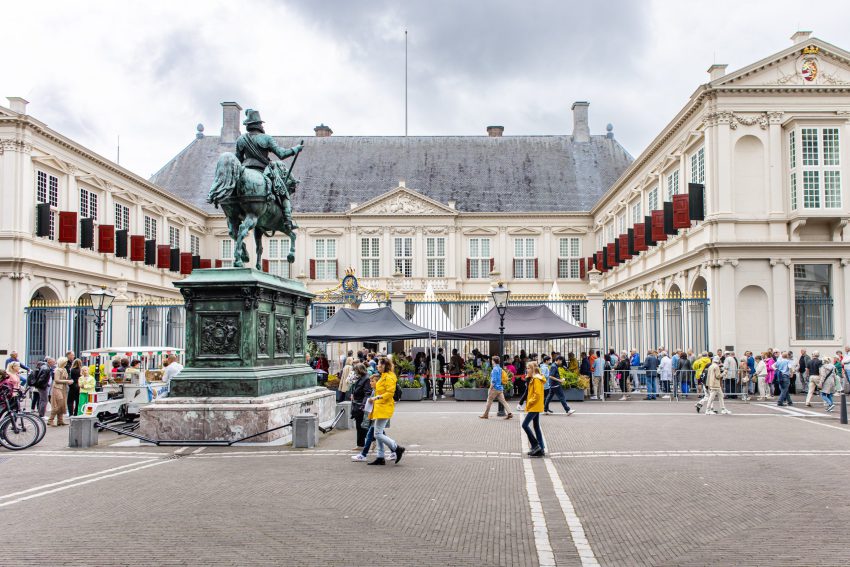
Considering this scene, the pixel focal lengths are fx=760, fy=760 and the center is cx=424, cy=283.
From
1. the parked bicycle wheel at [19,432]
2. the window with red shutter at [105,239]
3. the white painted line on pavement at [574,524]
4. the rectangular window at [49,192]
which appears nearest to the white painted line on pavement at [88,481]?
the parked bicycle wheel at [19,432]

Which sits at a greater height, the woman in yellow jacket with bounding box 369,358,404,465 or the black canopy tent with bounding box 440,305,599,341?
the black canopy tent with bounding box 440,305,599,341

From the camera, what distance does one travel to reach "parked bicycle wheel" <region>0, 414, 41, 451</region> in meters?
12.9

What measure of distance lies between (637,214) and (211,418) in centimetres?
3134

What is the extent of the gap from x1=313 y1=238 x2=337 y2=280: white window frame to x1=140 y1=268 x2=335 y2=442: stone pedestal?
36.8 m

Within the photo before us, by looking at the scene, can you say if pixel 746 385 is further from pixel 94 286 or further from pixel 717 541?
pixel 94 286

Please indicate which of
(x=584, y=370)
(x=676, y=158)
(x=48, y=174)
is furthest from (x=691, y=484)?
(x=48, y=174)

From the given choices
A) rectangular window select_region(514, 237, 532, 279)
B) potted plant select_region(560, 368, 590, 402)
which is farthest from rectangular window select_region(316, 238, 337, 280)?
potted plant select_region(560, 368, 590, 402)

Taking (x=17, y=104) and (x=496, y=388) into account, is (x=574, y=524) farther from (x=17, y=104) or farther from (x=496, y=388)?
(x=17, y=104)

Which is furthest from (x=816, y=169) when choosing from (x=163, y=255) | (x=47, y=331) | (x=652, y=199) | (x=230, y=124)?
Answer: (x=230, y=124)

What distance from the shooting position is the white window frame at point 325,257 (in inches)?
1976

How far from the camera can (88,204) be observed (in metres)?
35.9

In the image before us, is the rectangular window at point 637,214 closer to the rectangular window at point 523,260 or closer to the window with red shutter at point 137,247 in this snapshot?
the rectangular window at point 523,260

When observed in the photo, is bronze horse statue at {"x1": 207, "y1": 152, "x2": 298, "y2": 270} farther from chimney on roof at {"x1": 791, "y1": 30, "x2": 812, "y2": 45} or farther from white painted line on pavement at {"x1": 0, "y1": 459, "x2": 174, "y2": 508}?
chimney on roof at {"x1": 791, "y1": 30, "x2": 812, "y2": 45}

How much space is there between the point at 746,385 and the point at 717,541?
702 inches
